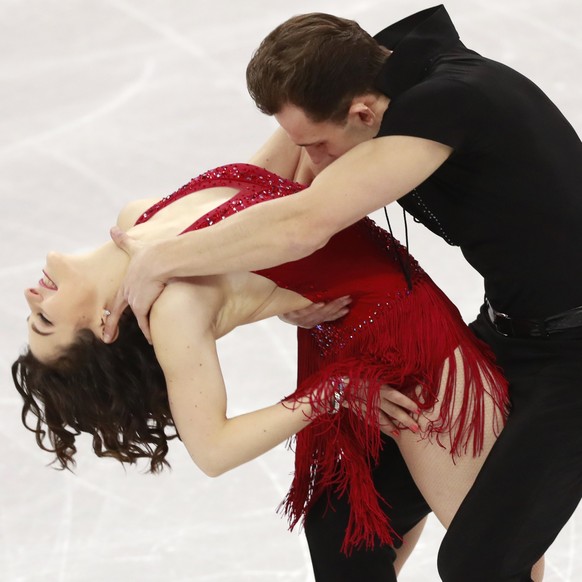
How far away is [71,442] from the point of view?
2.63m

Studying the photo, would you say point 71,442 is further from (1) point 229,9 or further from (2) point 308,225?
(1) point 229,9

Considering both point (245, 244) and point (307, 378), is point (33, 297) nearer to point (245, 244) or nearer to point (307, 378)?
point (245, 244)

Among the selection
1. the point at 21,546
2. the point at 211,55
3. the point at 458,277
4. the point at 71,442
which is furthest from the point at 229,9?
the point at 71,442

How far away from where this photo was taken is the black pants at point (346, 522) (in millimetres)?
2688

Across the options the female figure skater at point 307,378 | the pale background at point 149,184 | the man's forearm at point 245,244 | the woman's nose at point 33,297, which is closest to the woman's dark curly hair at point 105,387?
the female figure skater at point 307,378

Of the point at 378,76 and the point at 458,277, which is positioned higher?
the point at 378,76

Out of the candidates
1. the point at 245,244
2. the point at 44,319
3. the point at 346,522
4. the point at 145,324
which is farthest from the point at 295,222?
the point at 346,522

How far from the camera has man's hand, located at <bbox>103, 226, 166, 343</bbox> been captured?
2301 mm

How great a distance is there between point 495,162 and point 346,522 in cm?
88

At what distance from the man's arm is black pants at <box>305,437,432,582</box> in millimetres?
650

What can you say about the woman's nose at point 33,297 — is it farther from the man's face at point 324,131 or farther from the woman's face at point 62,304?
the man's face at point 324,131

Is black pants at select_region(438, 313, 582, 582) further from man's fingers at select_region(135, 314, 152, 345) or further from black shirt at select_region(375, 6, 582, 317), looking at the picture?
man's fingers at select_region(135, 314, 152, 345)

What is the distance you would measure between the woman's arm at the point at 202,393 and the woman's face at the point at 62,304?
16 centimetres

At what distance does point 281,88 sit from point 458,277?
200cm
